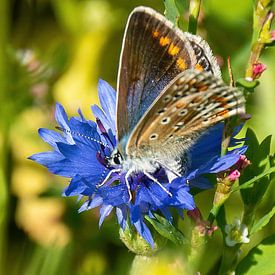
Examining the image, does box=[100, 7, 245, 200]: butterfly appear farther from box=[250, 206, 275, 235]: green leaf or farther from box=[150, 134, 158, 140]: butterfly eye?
box=[250, 206, 275, 235]: green leaf

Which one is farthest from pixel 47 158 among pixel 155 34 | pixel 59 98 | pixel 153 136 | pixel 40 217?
pixel 59 98

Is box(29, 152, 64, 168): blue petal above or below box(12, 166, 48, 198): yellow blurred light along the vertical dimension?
above

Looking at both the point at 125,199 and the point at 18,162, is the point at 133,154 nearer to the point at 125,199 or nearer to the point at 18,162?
the point at 125,199

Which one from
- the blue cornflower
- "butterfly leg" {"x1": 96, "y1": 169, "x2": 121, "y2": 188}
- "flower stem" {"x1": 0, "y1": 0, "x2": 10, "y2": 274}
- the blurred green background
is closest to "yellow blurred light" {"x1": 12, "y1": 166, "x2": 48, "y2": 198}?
the blurred green background

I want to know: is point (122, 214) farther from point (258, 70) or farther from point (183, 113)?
point (258, 70)

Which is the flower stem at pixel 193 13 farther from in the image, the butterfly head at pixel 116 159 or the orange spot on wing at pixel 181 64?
the butterfly head at pixel 116 159

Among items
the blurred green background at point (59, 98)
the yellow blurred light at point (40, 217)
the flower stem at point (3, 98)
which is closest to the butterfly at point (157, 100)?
the blurred green background at point (59, 98)
